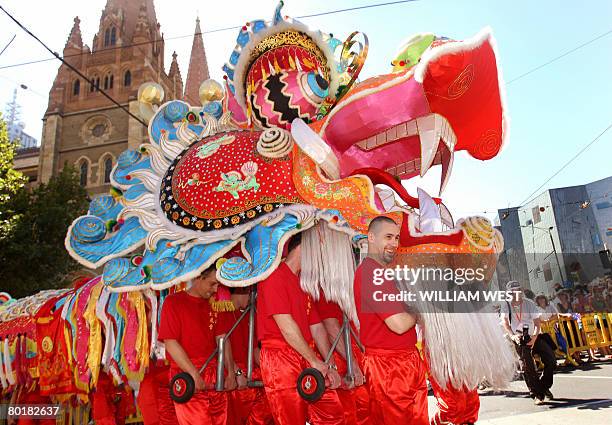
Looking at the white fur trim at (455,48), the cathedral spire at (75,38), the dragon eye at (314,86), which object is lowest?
the white fur trim at (455,48)

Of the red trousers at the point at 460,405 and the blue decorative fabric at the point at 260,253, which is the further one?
the blue decorative fabric at the point at 260,253

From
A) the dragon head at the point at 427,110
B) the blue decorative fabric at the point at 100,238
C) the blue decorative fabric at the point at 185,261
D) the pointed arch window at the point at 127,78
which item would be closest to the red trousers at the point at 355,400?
the blue decorative fabric at the point at 185,261

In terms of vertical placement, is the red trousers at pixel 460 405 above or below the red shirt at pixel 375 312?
below

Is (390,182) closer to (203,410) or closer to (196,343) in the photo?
(196,343)

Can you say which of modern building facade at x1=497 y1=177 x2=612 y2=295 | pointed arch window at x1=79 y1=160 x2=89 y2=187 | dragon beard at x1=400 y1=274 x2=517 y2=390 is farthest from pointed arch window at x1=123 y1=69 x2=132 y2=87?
dragon beard at x1=400 y1=274 x2=517 y2=390

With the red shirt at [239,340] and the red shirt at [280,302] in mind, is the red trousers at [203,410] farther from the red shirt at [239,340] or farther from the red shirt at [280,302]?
the red shirt at [280,302]

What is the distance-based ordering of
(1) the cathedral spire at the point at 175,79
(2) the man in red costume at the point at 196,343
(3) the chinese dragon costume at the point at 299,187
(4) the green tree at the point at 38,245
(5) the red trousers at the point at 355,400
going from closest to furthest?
(3) the chinese dragon costume at the point at 299,187
(5) the red trousers at the point at 355,400
(2) the man in red costume at the point at 196,343
(4) the green tree at the point at 38,245
(1) the cathedral spire at the point at 175,79

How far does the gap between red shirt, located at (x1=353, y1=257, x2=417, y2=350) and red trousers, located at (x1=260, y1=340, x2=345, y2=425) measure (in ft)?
1.19

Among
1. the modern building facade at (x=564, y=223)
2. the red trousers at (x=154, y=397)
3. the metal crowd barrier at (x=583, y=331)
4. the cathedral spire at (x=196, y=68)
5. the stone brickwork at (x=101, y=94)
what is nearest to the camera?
the red trousers at (x=154, y=397)

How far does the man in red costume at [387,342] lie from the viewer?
225 cm

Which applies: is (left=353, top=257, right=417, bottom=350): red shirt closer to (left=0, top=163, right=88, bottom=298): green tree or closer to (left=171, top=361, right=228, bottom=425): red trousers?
(left=171, top=361, right=228, bottom=425): red trousers

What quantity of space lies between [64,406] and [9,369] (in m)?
0.73

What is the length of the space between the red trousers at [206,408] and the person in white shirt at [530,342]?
419cm

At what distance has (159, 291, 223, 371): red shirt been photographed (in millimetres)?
3000
